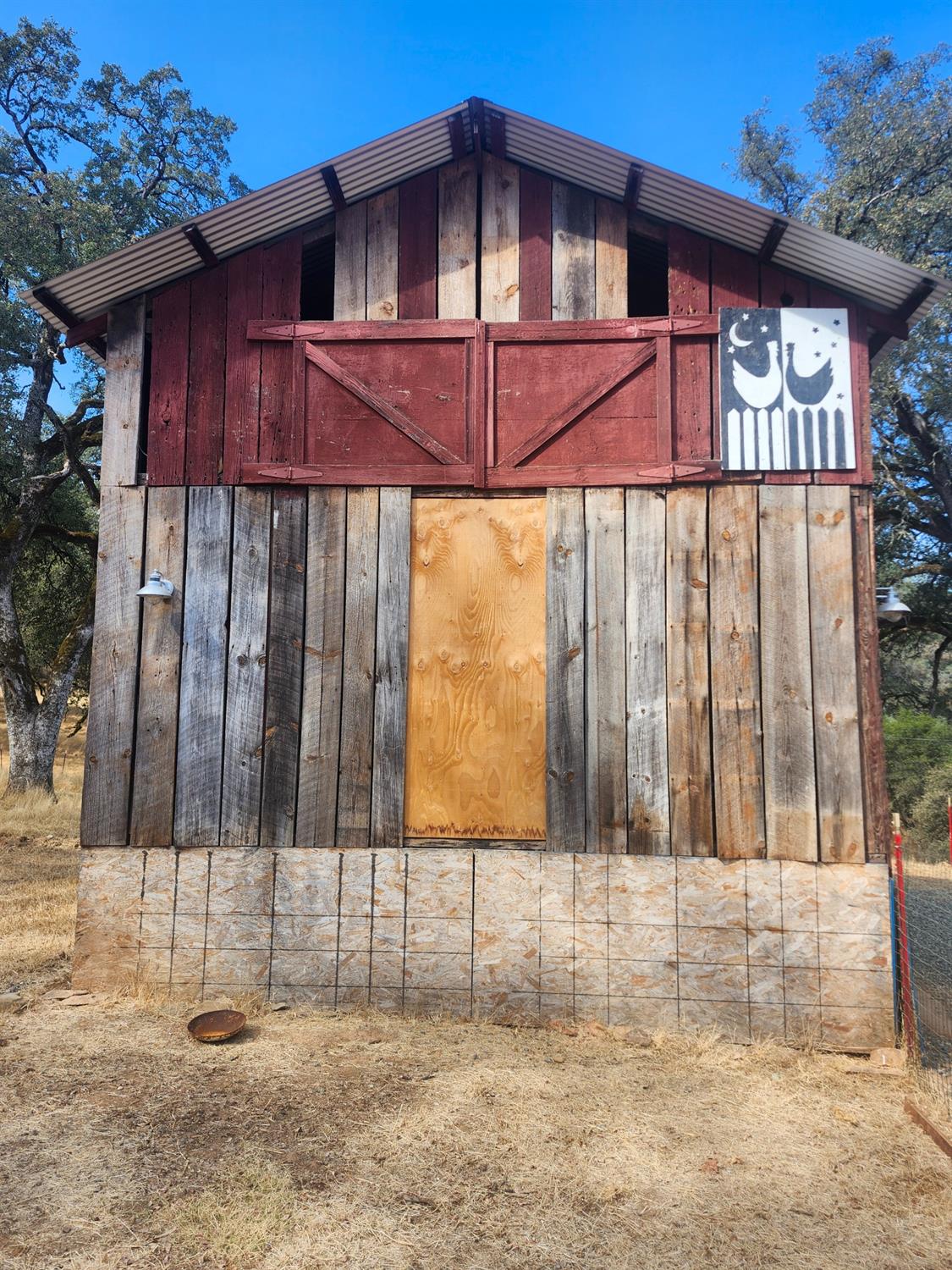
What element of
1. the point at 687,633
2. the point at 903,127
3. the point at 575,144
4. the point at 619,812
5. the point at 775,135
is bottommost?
the point at 619,812

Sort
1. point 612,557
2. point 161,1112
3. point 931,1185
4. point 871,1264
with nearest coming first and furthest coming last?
point 871,1264 < point 931,1185 < point 161,1112 < point 612,557

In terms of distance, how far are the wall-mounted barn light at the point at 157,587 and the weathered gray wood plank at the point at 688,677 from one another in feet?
11.6

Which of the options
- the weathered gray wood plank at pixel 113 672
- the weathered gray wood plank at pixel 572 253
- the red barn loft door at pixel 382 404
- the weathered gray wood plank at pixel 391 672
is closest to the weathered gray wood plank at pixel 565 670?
the red barn loft door at pixel 382 404

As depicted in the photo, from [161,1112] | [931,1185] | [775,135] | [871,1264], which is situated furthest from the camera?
[775,135]

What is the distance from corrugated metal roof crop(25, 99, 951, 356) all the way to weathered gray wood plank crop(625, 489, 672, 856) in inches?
76.5

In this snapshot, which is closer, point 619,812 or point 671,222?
point 619,812

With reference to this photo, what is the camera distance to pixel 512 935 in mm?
5500

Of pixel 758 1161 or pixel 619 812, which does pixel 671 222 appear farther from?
→ pixel 758 1161

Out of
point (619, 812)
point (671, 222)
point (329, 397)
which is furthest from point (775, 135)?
point (619, 812)

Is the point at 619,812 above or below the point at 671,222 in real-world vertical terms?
below

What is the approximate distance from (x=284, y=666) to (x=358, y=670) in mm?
529

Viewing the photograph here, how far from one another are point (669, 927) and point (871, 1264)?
2275mm

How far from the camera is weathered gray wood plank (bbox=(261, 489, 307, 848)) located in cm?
575

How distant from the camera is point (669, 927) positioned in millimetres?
5438
